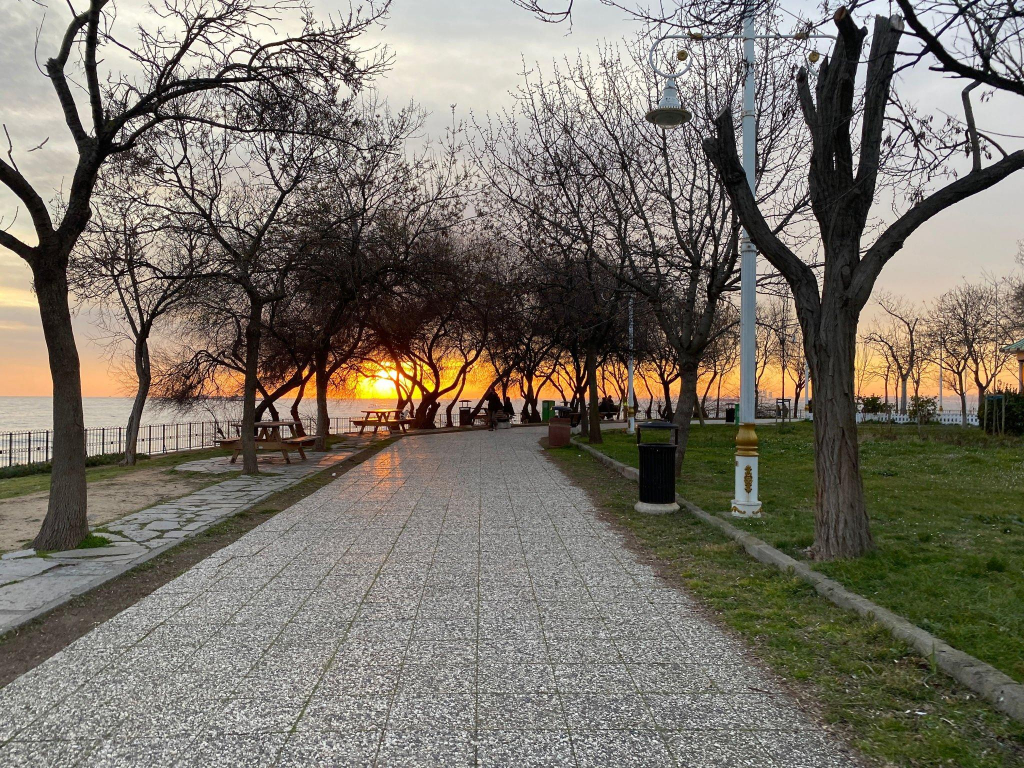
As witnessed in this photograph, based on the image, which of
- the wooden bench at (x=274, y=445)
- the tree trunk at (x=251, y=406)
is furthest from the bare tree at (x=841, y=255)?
the wooden bench at (x=274, y=445)

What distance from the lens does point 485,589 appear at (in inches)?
227

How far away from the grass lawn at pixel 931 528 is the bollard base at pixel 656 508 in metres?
0.40

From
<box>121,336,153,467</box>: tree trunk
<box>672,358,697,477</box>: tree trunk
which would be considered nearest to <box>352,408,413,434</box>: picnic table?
<box>121,336,153,467</box>: tree trunk

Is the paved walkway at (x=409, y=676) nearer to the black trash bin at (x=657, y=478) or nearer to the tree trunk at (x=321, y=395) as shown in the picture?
the black trash bin at (x=657, y=478)

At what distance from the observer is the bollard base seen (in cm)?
949

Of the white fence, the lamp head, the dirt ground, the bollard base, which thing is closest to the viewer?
the dirt ground

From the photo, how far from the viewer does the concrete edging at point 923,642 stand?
351cm

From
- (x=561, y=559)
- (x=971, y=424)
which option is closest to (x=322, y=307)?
(x=561, y=559)

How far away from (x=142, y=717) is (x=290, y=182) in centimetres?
1396

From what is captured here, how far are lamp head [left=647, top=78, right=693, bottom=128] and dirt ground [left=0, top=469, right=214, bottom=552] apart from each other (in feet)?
28.4

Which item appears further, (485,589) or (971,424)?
(971,424)

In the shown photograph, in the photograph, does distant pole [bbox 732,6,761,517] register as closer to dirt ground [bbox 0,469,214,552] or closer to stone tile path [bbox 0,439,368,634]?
stone tile path [bbox 0,439,368,634]

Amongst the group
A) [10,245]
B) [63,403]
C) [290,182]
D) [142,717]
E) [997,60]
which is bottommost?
[142,717]

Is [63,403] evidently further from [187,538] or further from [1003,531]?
[1003,531]
